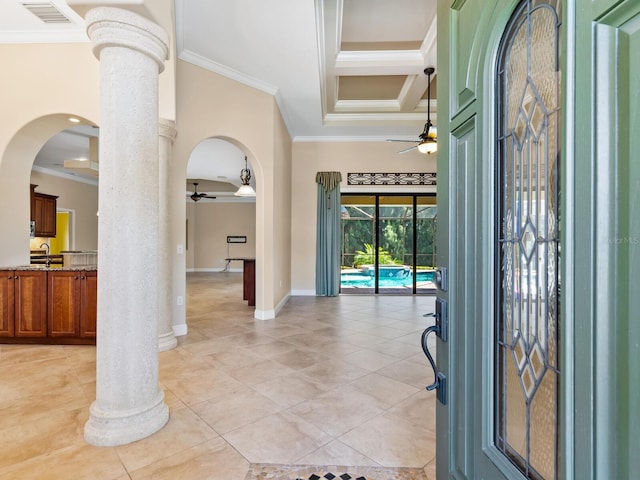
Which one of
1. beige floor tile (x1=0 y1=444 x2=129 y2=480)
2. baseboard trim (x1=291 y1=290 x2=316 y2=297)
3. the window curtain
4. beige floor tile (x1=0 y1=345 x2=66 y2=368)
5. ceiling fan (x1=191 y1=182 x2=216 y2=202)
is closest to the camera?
beige floor tile (x1=0 y1=444 x2=129 y2=480)

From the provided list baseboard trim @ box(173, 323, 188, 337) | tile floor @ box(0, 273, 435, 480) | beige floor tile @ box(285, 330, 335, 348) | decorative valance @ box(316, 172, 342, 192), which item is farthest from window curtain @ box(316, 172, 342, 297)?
baseboard trim @ box(173, 323, 188, 337)

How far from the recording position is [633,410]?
0.50 meters

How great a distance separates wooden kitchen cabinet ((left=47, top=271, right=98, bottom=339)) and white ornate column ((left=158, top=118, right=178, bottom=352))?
0.84 metres

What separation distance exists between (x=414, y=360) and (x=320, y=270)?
161 inches

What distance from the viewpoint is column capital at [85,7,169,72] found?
209 cm

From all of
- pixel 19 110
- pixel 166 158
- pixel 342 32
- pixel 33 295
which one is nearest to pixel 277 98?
pixel 342 32

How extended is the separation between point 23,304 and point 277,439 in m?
3.67

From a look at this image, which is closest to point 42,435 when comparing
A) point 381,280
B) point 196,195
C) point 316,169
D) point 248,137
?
point 248,137

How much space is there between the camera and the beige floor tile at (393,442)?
1.99m

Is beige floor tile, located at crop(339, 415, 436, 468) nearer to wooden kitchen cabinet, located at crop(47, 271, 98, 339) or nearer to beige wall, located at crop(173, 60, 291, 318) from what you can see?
beige wall, located at crop(173, 60, 291, 318)

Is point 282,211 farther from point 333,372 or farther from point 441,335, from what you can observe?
point 441,335

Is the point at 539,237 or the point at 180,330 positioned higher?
the point at 539,237

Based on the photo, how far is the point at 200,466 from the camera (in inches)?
75.1

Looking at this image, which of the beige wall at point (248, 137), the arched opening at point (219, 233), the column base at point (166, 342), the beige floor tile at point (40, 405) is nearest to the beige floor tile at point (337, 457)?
the beige floor tile at point (40, 405)
